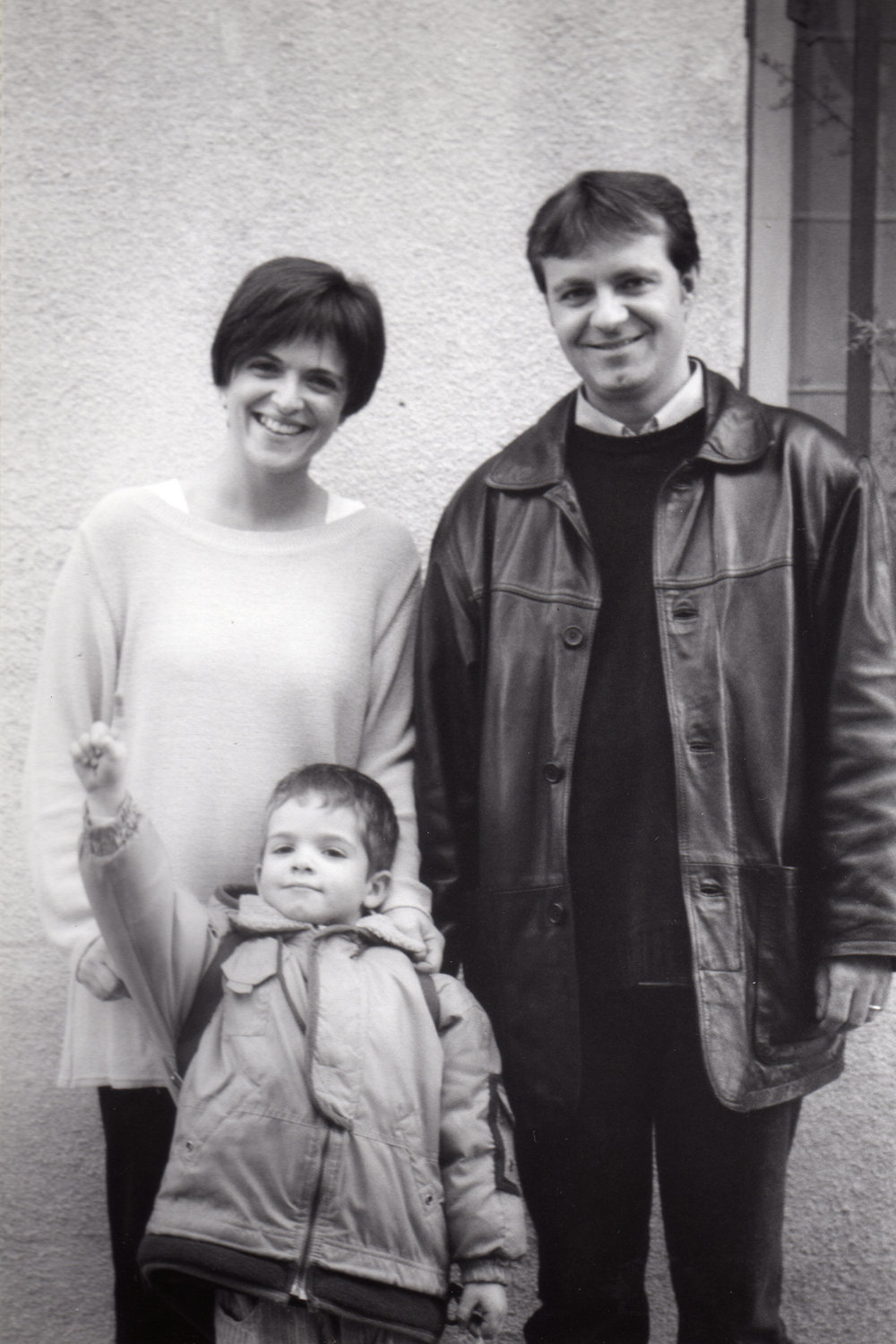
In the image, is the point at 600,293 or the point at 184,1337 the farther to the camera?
the point at 184,1337

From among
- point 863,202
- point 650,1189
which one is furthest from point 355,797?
point 863,202

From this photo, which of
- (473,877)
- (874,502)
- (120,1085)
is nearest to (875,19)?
(874,502)

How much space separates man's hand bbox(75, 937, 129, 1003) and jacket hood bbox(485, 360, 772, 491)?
3.43 ft

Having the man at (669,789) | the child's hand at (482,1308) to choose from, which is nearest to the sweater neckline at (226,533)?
the man at (669,789)

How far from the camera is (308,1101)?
214cm

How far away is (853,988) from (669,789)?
429 millimetres

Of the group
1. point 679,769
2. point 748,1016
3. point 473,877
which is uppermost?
point 679,769

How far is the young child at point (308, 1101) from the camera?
2.12 m

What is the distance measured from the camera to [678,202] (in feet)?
8.13

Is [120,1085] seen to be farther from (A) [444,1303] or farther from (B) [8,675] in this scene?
(B) [8,675]

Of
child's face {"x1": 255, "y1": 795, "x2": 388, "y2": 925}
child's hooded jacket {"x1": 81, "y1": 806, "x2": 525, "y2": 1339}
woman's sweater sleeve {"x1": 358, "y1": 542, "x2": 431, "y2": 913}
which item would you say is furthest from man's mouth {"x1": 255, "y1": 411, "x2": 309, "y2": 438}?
child's hooded jacket {"x1": 81, "y1": 806, "x2": 525, "y2": 1339}

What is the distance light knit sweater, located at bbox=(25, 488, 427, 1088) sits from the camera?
8.09 feet

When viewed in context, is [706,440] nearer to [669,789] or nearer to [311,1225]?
[669,789]

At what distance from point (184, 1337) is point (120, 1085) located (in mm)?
497
